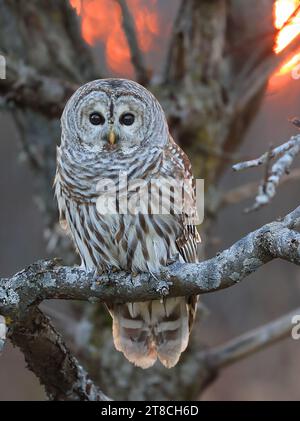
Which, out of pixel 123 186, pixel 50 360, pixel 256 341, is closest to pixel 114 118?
pixel 123 186

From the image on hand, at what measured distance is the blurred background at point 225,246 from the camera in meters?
6.62

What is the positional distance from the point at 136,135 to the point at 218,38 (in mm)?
1453

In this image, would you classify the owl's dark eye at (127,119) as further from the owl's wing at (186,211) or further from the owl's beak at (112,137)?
the owl's wing at (186,211)

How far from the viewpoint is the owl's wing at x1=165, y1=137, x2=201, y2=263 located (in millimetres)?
3793

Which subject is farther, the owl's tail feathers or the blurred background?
the blurred background

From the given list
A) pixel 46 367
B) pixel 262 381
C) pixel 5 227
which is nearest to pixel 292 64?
pixel 46 367

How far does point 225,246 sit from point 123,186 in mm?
3245

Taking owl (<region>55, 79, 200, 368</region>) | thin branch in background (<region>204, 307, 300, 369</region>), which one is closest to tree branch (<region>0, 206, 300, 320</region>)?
owl (<region>55, 79, 200, 368</region>)

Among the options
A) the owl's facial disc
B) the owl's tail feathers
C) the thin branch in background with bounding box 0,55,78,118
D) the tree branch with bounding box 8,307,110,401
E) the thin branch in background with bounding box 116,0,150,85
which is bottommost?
the tree branch with bounding box 8,307,110,401

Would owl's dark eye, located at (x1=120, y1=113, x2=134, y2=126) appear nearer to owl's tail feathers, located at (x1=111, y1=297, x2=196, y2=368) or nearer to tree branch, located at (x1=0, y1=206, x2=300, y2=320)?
tree branch, located at (x1=0, y1=206, x2=300, y2=320)

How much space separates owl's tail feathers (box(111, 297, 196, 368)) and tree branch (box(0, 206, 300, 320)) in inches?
22.5

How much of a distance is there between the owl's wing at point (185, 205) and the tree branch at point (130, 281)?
1.61 ft

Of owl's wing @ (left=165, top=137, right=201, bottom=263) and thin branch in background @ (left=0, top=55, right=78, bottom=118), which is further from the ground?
thin branch in background @ (left=0, top=55, right=78, bottom=118)

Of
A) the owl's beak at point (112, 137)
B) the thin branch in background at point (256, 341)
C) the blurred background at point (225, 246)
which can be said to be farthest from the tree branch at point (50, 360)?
the blurred background at point (225, 246)
